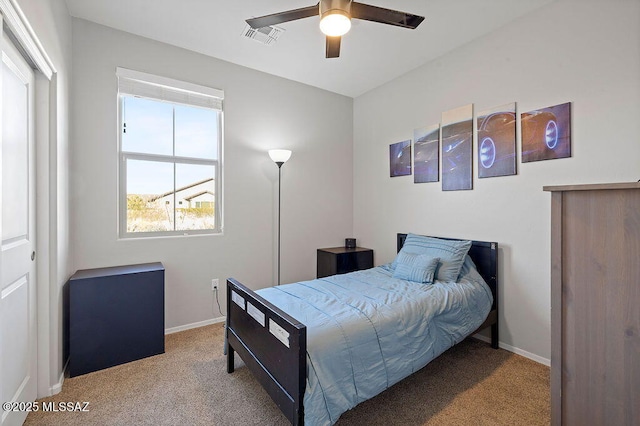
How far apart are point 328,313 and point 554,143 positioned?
7.15ft

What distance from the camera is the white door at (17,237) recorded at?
4.81 feet

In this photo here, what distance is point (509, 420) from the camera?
1.73 m

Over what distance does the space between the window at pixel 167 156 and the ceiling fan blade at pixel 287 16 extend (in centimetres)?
129

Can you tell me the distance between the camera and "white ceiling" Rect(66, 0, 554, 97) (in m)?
2.29

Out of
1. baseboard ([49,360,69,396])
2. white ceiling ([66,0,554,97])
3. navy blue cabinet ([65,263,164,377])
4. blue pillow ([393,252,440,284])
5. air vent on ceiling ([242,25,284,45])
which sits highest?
white ceiling ([66,0,554,97])

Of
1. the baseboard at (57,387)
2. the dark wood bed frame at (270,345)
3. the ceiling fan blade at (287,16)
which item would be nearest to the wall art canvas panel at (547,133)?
the dark wood bed frame at (270,345)

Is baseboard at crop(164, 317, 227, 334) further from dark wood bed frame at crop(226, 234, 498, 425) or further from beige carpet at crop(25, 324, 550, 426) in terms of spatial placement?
dark wood bed frame at crop(226, 234, 498, 425)

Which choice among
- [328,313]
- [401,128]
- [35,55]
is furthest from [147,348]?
[401,128]

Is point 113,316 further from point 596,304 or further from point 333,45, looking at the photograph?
point 596,304

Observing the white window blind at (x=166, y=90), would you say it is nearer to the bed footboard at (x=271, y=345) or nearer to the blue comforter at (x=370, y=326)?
the bed footboard at (x=271, y=345)

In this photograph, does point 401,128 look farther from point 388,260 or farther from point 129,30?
point 129,30

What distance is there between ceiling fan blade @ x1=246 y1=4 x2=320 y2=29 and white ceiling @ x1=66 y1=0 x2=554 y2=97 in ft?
1.22

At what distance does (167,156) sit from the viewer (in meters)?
2.94

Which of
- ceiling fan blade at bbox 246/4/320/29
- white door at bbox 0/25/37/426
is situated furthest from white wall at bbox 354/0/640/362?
white door at bbox 0/25/37/426
